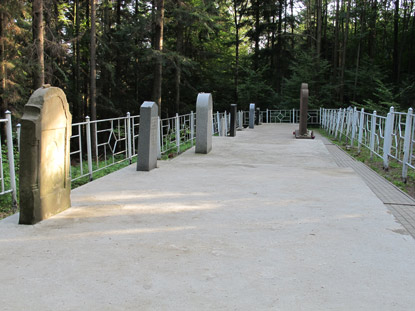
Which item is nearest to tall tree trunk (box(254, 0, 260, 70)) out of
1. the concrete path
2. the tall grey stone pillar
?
the tall grey stone pillar

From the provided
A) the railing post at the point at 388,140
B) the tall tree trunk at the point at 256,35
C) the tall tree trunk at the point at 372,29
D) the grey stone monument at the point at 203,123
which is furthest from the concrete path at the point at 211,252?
the tall tree trunk at the point at 372,29

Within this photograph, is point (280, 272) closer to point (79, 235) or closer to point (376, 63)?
point (79, 235)

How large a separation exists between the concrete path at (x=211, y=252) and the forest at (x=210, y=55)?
11590 millimetres

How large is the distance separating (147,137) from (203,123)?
2.76 metres

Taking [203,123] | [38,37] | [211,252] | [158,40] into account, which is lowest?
[211,252]

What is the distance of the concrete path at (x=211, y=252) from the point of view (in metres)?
2.54

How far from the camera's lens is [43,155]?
3994 millimetres

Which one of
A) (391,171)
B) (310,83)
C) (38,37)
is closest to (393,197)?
(391,171)

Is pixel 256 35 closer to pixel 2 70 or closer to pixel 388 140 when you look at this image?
pixel 2 70

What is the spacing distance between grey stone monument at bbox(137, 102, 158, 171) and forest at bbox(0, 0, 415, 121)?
868 centimetres

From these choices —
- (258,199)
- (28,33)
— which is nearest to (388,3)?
(28,33)

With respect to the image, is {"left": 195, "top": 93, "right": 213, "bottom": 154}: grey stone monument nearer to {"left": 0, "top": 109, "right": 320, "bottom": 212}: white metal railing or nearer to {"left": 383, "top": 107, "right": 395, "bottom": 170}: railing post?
{"left": 0, "top": 109, "right": 320, "bottom": 212}: white metal railing

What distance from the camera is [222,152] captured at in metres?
10.3

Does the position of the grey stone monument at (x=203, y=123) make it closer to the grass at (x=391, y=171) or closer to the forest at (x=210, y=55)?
the grass at (x=391, y=171)
